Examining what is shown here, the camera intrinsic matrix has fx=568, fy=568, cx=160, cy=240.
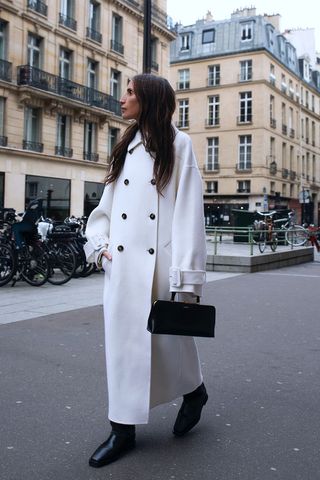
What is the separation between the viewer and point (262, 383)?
4.35 metres

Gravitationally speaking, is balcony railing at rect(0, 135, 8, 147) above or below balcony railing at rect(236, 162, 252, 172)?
below

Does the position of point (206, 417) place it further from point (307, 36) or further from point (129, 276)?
point (307, 36)

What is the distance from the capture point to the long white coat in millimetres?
2844

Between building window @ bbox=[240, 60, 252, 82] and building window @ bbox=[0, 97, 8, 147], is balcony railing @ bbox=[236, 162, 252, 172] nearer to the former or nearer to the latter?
building window @ bbox=[240, 60, 252, 82]

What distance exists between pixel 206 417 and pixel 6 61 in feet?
86.3

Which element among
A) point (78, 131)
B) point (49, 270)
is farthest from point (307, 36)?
point (49, 270)

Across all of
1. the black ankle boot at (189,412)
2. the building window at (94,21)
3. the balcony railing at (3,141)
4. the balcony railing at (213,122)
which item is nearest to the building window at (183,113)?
the balcony railing at (213,122)

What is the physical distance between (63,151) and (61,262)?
20.5 metres

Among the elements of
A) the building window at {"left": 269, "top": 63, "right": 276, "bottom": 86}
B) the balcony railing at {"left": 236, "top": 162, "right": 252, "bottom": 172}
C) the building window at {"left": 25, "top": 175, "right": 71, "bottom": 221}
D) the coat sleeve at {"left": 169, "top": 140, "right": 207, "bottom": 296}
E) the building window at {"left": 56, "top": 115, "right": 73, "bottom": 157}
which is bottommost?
the coat sleeve at {"left": 169, "top": 140, "right": 207, "bottom": 296}

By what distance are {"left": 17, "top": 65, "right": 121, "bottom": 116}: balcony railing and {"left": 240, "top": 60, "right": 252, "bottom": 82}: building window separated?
21.6 m

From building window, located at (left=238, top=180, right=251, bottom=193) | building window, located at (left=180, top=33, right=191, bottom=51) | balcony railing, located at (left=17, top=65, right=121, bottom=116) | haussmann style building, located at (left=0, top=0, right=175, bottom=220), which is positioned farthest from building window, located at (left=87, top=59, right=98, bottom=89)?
building window, located at (left=180, top=33, right=191, bottom=51)

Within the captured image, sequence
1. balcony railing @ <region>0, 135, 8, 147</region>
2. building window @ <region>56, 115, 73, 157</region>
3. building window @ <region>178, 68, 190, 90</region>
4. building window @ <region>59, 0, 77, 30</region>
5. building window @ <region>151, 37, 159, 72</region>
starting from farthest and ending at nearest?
building window @ <region>178, 68, 190, 90</region>, building window @ <region>151, 37, 159, 72</region>, building window @ <region>56, 115, 73, 157</region>, building window @ <region>59, 0, 77, 30</region>, balcony railing @ <region>0, 135, 8, 147</region>

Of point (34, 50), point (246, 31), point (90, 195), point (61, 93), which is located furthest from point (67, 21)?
point (246, 31)

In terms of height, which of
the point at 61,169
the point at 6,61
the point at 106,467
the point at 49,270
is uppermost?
the point at 6,61
